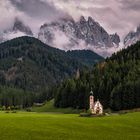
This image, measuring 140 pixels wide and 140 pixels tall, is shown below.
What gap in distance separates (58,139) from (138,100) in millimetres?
144491

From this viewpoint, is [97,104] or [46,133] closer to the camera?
[46,133]

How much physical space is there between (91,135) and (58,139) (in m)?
7.64

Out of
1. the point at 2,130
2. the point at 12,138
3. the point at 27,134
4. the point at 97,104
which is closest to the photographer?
the point at 12,138

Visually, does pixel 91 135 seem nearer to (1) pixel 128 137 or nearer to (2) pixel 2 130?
(1) pixel 128 137

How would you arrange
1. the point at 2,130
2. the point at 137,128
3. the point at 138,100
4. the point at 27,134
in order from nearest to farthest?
the point at 27,134 → the point at 2,130 → the point at 137,128 → the point at 138,100

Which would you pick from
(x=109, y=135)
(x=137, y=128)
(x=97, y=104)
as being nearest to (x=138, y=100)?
(x=97, y=104)

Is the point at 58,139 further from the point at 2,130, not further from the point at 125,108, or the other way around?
the point at 125,108

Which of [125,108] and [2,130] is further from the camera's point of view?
[125,108]

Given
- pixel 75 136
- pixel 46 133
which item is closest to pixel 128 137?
pixel 75 136

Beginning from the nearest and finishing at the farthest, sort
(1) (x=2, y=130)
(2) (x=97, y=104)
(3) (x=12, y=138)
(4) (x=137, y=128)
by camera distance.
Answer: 1. (3) (x=12, y=138)
2. (1) (x=2, y=130)
3. (4) (x=137, y=128)
4. (2) (x=97, y=104)

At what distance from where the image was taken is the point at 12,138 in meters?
57.6

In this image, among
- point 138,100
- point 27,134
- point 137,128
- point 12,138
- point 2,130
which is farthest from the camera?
point 138,100

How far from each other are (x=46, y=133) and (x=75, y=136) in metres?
5.03

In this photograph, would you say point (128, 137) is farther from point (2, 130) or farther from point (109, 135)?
point (2, 130)
